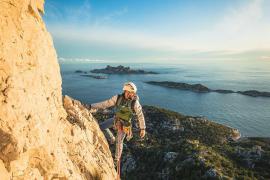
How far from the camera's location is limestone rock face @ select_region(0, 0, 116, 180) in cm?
657

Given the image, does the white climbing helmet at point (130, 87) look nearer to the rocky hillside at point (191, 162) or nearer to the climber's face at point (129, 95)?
the climber's face at point (129, 95)

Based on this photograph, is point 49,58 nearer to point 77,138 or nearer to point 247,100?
point 77,138

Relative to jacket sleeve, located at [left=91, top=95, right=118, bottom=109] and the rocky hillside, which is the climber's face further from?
the rocky hillside

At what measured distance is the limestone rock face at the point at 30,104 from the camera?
657cm

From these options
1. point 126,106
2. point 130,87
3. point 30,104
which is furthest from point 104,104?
point 30,104

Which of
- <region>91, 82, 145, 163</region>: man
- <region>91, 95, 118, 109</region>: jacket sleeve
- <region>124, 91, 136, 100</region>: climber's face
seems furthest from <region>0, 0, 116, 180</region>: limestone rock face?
<region>124, 91, 136, 100</region>: climber's face

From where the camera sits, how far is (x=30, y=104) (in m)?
7.38

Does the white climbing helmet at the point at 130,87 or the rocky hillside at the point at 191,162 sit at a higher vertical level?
the white climbing helmet at the point at 130,87

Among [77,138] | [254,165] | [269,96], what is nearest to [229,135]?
[254,165]

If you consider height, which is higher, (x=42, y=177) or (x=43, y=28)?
(x=43, y=28)

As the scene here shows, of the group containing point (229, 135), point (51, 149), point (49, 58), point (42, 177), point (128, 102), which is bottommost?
point (229, 135)

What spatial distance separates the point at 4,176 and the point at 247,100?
185776mm

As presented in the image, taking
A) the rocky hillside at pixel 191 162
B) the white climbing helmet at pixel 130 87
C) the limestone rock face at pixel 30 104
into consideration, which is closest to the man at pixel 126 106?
the white climbing helmet at pixel 130 87

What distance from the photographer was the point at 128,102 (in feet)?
33.9
